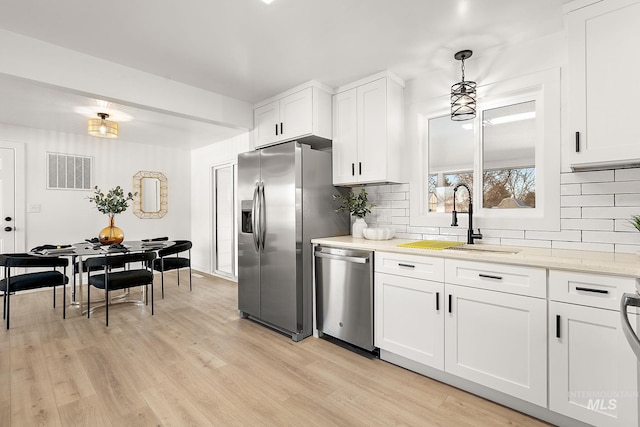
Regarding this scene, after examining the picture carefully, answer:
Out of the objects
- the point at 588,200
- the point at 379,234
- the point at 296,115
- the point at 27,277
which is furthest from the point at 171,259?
the point at 588,200

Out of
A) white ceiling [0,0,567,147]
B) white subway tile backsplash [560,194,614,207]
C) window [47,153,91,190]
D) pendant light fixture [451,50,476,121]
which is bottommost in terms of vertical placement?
white subway tile backsplash [560,194,614,207]

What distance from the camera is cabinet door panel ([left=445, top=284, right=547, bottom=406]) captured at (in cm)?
180

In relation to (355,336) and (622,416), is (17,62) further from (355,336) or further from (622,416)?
(622,416)

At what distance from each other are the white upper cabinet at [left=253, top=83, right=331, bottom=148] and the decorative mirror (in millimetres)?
3323

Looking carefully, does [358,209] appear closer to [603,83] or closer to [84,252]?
[603,83]

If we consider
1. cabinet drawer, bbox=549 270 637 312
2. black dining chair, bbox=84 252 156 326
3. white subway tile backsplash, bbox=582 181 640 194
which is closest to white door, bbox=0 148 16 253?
black dining chair, bbox=84 252 156 326

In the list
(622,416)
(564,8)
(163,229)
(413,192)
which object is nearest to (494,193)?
(413,192)

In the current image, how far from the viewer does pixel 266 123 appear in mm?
3658

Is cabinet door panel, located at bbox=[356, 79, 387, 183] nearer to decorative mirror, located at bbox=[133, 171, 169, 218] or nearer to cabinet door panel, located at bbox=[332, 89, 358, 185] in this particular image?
cabinet door panel, located at bbox=[332, 89, 358, 185]

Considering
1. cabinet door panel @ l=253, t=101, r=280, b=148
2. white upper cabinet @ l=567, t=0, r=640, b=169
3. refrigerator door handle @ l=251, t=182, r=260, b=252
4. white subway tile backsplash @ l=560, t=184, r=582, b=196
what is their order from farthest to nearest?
cabinet door panel @ l=253, t=101, r=280, b=148, refrigerator door handle @ l=251, t=182, r=260, b=252, white subway tile backsplash @ l=560, t=184, r=582, b=196, white upper cabinet @ l=567, t=0, r=640, b=169

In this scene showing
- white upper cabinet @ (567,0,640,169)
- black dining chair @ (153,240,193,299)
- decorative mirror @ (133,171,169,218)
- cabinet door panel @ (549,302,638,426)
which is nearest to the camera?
cabinet door panel @ (549,302,638,426)

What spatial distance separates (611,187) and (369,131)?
1.85m

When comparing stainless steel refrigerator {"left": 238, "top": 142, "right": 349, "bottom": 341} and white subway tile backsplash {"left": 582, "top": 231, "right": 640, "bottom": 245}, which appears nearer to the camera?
white subway tile backsplash {"left": 582, "top": 231, "right": 640, "bottom": 245}

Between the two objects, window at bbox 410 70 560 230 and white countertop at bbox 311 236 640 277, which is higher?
window at bbox 410 70 560 230
